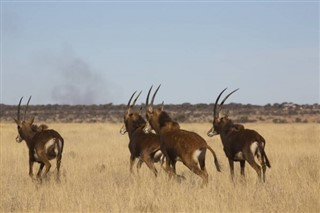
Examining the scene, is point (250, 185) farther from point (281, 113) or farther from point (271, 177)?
point (281, 113)

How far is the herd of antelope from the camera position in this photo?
1138cm

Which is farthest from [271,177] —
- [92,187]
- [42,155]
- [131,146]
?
[42,155]

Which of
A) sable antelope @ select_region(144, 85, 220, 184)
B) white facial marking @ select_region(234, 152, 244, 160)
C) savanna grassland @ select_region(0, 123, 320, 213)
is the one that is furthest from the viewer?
white facial marking @ select_region(234, 152, 244, 160)

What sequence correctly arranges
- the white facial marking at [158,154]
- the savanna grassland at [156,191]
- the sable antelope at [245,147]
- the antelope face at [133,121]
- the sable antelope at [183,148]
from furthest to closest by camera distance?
the antelope face at [133,121] < the white facial marking at [158,154] < the sable antelope at [245,147] < the sable antelope at [183,148] < the savanna grassland at [156,191]

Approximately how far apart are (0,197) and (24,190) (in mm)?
992

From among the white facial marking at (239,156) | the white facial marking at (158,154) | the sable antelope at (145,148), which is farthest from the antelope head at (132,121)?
the white facial marking at (239,156)

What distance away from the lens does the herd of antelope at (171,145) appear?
11375 millimetres

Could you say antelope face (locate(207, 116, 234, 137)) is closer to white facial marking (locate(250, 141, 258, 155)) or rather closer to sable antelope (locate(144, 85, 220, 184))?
white facial marking (locate(250, 141, 258, 155))

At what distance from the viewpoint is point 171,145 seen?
11.9m

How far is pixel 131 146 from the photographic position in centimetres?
1405

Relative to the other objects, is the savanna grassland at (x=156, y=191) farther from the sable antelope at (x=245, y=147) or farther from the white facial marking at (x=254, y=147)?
the white facial marking at (x=254, y=147)

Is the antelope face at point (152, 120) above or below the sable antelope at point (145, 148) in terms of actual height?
above

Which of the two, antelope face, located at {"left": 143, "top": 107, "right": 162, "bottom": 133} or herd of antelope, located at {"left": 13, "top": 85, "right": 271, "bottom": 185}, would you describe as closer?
herd of antelope, located at {"left": 13, "top": 85, "right": 271, "bottom": 185}

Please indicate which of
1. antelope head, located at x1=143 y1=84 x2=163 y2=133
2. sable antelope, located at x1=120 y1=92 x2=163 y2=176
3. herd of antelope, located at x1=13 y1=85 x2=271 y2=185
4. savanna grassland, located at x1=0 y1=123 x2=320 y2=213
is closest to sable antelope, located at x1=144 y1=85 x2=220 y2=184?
herd of antelope, located at x1=13 y1=85 x2=271 y2=185
